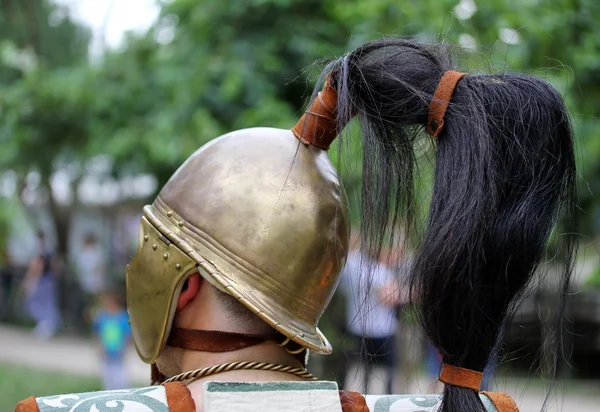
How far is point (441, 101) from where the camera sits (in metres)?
1.67

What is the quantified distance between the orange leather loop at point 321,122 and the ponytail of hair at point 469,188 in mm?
107

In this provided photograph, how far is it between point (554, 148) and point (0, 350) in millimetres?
10503

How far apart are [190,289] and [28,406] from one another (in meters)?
0.39

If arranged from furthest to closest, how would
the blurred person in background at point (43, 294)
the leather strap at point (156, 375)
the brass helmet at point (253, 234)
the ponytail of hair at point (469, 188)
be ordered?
the blurred person in background at point (43, 294), the leather strap at point (156, 375), the brass helmet at point (253, 234), the ponytail of hair at point (469, 188)

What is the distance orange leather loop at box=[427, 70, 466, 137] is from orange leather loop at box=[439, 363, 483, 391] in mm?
430

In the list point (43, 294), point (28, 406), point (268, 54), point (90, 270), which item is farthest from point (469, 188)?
point (90, 270)

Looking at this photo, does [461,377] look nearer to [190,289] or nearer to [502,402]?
[502,402]

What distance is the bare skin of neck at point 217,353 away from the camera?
1.80 meters

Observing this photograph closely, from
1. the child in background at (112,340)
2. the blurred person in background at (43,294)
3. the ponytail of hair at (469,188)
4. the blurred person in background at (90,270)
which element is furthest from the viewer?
the blurred person in background at (90,270)

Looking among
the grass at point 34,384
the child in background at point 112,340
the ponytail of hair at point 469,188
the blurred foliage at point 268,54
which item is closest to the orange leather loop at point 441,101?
the ponytail of hair at point 469,188

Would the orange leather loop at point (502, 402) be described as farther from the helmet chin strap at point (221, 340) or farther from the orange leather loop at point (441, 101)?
the orange leather loop at point (441, 101)

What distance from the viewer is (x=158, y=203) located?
197 centimetres

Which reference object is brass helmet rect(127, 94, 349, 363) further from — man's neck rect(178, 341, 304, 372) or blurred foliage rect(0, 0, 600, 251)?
blurred foliage rect(0, 0, 600, 251)

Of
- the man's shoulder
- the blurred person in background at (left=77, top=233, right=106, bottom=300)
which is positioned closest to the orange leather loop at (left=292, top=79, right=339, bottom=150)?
the man's shoulder
